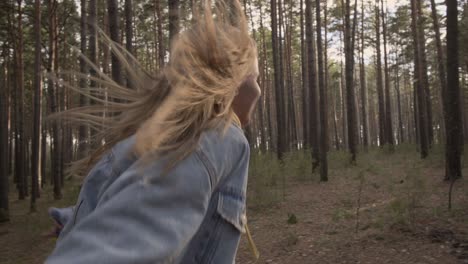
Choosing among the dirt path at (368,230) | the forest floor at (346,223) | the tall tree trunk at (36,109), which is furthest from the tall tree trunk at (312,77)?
the tall tree trunk at (36,109)

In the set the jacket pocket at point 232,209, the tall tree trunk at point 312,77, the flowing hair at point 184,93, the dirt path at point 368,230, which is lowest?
the dirt path at point 368,230

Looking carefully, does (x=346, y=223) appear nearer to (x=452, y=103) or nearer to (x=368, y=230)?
(x=368, y=230)

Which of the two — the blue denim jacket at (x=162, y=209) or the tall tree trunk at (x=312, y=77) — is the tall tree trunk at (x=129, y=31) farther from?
the blue denim jacket at (x=162, y=209)

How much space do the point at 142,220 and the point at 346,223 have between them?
6.56m

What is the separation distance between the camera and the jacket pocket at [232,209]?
0.85 metres

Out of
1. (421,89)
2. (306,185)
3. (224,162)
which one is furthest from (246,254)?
(421,89)

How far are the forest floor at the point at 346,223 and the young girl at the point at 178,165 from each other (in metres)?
4.77

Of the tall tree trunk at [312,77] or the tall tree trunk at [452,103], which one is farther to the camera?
the tall tree trunk at [312,77]

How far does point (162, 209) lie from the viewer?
27.1 inches

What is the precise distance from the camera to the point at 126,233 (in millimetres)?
643

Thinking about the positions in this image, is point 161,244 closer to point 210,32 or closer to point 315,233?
point 210,32

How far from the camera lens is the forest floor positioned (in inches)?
210

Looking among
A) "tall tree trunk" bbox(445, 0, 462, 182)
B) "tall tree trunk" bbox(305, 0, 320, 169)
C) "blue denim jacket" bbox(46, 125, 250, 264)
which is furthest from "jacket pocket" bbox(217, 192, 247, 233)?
"tall tree trunk" bbox(305, 0, 320, 169)

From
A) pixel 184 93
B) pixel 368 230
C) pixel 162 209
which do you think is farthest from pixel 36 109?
pixel 162 209
